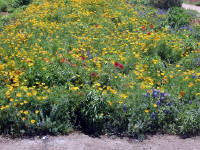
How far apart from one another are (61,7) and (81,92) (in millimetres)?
5486

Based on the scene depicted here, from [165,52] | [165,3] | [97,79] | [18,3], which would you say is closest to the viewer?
[97,79]

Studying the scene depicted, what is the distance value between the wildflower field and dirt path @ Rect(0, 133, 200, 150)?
6.1 inches

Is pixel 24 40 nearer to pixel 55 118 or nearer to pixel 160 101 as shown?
pixel 55 118

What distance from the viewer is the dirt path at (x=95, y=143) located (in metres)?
4.08

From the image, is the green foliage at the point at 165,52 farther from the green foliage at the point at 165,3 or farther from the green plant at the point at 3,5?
the green plant at the point at 3,5

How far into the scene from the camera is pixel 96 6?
968 centimetres

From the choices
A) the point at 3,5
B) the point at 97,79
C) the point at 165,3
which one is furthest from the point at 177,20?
the point at 3,5

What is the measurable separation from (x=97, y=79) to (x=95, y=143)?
1411mm

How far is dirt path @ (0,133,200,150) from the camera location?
4.08 meters

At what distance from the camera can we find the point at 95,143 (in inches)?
166

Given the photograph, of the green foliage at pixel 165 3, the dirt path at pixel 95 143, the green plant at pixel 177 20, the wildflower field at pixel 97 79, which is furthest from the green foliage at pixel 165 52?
the green foliage at pixel 165 3

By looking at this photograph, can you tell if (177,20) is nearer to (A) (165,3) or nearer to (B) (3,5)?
(A) (165,3)

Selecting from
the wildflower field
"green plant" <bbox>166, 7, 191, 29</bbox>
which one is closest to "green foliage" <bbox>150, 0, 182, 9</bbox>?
"green plant" <bbox>166, 7, 191, 29</bbox>

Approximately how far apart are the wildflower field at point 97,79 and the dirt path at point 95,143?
0.51 feet
